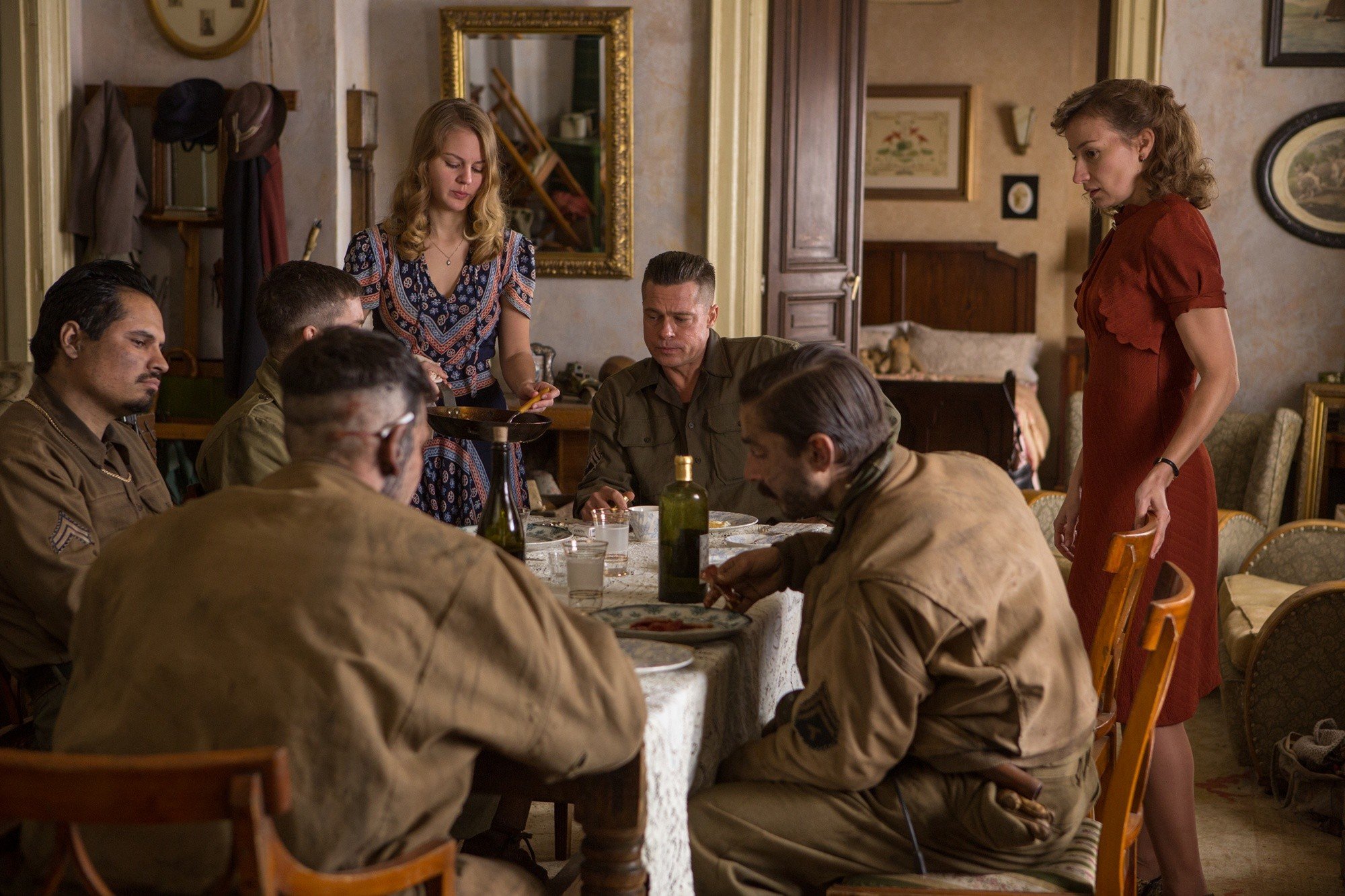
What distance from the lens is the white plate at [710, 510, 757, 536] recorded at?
267cm

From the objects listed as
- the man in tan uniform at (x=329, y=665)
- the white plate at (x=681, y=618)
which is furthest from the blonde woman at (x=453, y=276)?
the man in tan uniform at (x=329, y=665)

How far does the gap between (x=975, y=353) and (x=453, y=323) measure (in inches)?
237

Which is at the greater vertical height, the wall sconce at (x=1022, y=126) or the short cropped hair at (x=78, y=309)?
the wall sconce at (x=1022, y=126)

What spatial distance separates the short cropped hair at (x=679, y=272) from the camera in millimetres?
2908

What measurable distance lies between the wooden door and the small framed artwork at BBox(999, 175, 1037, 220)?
12.2 feet

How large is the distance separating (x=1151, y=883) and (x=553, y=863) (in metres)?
1.33

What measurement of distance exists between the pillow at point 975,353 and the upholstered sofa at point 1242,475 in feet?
11.0

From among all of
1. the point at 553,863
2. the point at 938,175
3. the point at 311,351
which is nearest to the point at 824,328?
the point at 553,863

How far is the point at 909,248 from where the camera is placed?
9.10 metres

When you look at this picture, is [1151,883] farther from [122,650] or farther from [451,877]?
[122,650]

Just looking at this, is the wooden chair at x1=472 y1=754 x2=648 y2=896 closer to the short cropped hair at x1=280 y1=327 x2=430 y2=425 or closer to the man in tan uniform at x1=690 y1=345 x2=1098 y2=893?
the man in tan uniform at x1=690 y1=345 x2=1098 y2=893

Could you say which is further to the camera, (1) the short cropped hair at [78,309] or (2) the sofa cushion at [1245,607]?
(2) the sofa cushion at [1245,607]

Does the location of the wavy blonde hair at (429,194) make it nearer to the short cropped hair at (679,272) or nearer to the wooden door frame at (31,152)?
the short cropped hair at (679,272)

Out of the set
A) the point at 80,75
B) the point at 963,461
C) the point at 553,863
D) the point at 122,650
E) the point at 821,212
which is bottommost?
the point at 553,863
